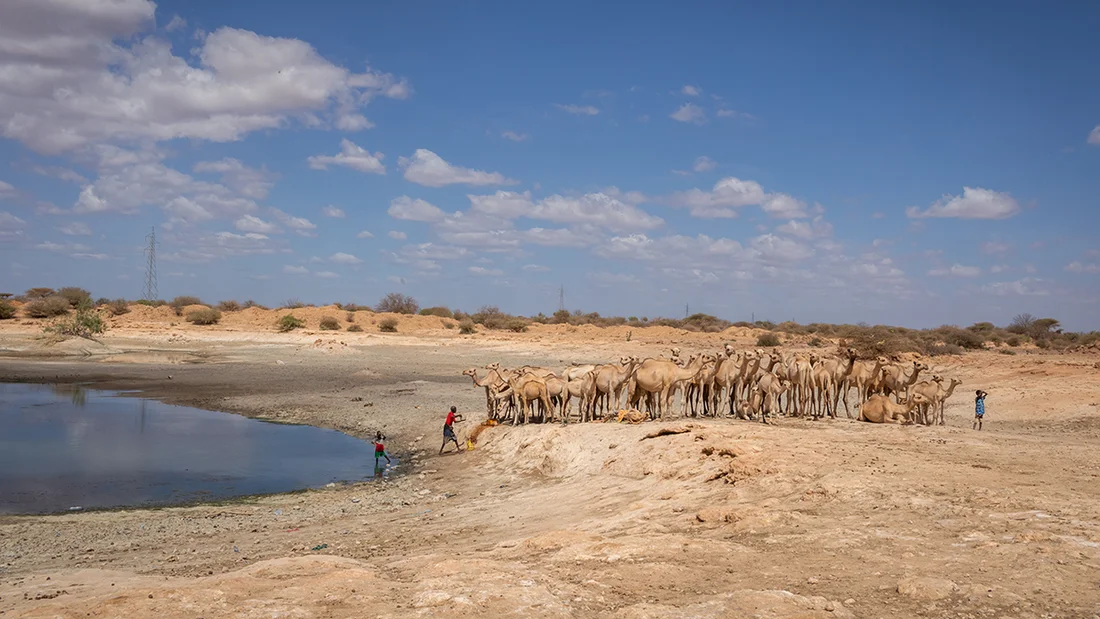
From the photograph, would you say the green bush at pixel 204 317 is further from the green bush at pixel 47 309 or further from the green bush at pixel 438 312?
the green bush at pixel 438 312

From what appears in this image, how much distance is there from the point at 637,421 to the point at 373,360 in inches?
979

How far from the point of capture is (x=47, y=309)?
2399 inches

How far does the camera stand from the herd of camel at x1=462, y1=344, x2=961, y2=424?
1789 cm

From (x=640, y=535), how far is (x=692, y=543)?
751 mm

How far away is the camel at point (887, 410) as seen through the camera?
17.8 m

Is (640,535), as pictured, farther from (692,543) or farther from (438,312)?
(438,312)

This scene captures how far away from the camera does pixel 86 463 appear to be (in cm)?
1809

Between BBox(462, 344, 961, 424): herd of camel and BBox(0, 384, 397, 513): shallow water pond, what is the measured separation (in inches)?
173

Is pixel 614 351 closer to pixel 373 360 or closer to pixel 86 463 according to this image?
pixel 373 360

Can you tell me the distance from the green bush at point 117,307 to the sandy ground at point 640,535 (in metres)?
54.9

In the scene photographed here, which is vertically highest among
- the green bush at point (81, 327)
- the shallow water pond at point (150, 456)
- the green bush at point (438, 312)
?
the green bush at point (438, 312)

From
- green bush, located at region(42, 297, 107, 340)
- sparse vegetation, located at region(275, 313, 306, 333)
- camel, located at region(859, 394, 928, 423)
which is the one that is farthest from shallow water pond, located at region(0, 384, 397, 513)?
sparse vegetation, located at region(275, 313, 306, 333)

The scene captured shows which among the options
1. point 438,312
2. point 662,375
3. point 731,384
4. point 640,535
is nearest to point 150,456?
point 662,375

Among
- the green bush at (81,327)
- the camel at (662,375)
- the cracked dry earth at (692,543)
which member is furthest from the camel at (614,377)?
the green bush at (81,327)
